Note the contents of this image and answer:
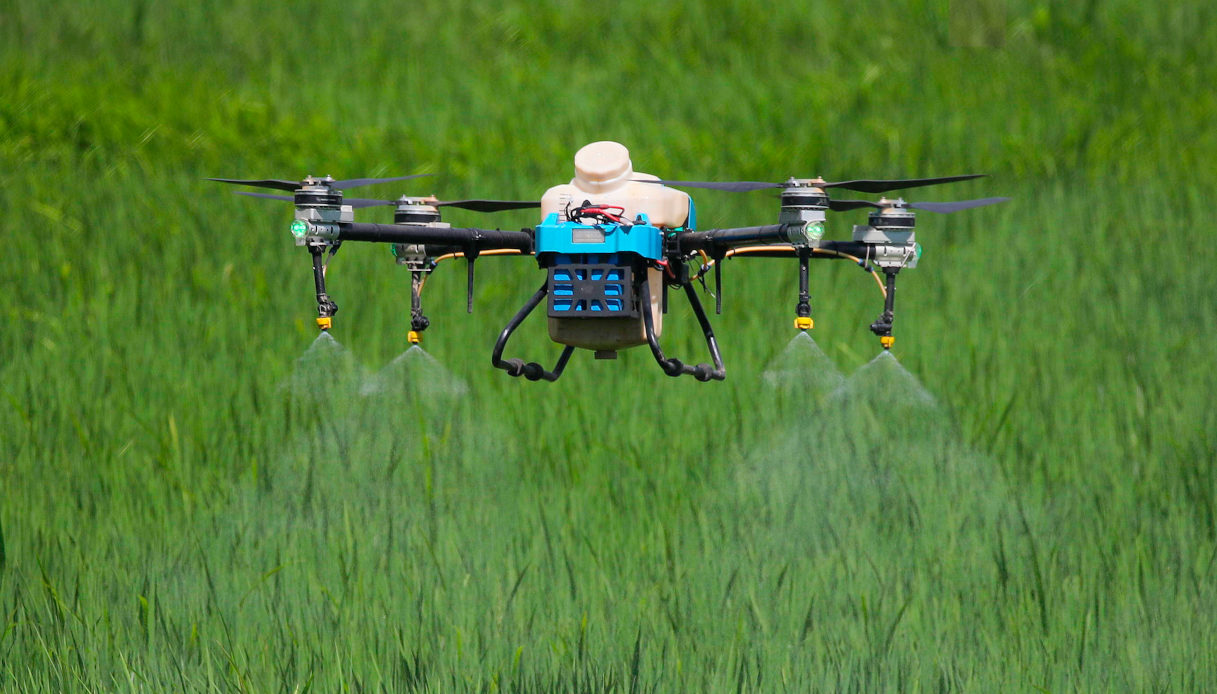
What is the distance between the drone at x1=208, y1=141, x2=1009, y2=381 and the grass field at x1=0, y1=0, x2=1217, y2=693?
319 millimetres

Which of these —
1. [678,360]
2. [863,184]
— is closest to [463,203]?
[678,360]

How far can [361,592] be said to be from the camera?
9.47 m

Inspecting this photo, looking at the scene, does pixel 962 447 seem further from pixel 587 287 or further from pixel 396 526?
pixel 587 287

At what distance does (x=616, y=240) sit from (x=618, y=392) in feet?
28.0

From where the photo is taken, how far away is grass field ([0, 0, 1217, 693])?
912 centimetres

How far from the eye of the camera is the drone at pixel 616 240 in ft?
13.7

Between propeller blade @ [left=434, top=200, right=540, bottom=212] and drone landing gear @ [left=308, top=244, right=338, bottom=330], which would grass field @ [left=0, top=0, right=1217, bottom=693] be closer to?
drone landing gear @ [left=308, top=244, right=338, bottom=330]

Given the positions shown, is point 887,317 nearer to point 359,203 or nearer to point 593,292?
point 593,292

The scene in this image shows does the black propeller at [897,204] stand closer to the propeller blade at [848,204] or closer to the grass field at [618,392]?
the propeller blade at [848,204]

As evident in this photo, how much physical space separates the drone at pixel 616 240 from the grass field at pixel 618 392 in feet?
1.05

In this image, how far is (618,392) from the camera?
12750 millimetres

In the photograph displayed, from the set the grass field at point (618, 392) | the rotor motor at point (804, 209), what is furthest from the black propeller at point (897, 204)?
the grass field at point (618, 392)

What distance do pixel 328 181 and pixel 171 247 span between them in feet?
37.4

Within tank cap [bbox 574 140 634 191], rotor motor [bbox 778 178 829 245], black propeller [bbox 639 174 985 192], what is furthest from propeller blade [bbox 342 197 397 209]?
rotor motor [bbox 778 178 829 245]
